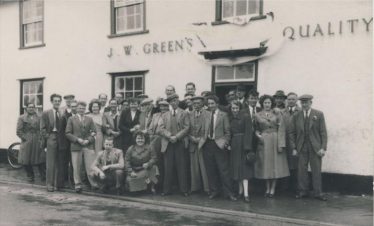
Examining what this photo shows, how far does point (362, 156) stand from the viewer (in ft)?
30.7

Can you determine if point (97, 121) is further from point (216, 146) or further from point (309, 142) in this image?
point (309, 142)

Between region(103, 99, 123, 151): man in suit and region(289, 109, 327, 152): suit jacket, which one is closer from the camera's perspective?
region(289, 109, 327, 152): suit jacket

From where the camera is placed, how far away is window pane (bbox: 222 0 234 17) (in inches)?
440

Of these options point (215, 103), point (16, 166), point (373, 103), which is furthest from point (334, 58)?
point (16, 166)

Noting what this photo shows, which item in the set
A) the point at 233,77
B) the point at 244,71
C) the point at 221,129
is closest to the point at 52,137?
the point at 221,129

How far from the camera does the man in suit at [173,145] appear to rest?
9320 millimetres

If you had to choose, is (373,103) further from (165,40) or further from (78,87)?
(78,87)

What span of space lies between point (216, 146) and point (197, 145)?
47cm

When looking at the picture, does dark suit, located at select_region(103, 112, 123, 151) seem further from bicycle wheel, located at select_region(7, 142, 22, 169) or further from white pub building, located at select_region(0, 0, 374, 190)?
bicycle wheel, located at select_region(7, 142, 22, 169)

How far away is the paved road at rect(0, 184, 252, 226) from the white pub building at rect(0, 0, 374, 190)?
12.1 feet

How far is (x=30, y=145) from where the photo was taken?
11.8 m

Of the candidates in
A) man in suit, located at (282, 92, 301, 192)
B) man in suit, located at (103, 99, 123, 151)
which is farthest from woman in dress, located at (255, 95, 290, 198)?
man in suit, located at (103, 99, 123, 151)

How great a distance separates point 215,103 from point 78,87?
6.59 metres

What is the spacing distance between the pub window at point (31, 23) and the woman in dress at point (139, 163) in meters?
7.34
